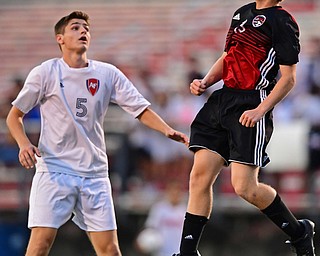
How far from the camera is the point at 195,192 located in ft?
22.6

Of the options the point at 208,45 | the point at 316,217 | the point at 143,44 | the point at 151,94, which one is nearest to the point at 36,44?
the point at 143,44

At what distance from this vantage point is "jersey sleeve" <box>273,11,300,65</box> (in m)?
6.53

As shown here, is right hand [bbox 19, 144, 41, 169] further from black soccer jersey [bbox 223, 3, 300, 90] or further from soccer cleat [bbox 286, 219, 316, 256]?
soccer cleat [bbox 286, 219, 316, 256]

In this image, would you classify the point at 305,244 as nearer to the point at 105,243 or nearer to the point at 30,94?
the point at 105,243

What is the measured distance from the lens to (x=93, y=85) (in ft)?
23.2

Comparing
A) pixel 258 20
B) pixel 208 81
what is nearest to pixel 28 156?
pixel 208 81

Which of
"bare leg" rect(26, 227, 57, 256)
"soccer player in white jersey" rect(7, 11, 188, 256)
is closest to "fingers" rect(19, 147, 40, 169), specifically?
"soccer player in white jersey" rect(7, 11, 188, 256)

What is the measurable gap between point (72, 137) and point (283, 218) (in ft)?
5.04

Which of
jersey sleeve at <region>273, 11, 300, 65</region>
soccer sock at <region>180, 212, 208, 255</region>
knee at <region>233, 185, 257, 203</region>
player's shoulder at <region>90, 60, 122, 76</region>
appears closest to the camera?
jersey sleeve at <region>273, 11, 300, 65</region>

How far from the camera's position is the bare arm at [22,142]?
667 centimetres

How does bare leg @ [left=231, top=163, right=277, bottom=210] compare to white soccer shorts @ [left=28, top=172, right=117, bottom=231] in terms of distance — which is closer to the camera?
Result: bare leg @ [left=231, top=163, right=277, bottom=210]

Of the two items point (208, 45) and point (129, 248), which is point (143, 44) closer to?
point (208, 45)

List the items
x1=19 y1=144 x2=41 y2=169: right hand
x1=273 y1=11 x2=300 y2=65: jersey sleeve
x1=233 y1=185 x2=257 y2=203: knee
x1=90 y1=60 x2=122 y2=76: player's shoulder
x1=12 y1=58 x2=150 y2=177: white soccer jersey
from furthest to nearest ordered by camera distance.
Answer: x1=90 y1=60 x2=122 y2=76: player's shoulder, x1=12 y1=58 x2=150 y2=177: white soccer jersey, x1=233 y1=185 x2=257 y2=203: knee, x1=19 y1=144 x2=41 y2=169: right hand, x1=273 y1=11 x2=300 y2=65: jersey sleeve

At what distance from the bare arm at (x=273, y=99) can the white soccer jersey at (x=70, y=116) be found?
1112 millimetres
